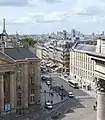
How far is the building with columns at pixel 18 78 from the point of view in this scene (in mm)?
67750

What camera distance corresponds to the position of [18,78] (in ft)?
238

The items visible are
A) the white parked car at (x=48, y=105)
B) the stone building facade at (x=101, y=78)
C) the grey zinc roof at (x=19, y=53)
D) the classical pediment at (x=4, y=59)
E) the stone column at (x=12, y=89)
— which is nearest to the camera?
the stone building facade at (x=101, y=78)

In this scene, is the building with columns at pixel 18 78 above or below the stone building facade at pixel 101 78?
below

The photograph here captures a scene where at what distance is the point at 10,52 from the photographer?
74500 mm

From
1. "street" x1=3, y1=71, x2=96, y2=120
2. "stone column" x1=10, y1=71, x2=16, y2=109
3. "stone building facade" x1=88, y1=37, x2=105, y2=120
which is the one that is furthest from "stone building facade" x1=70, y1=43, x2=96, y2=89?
"stone building facade" x1=88, y1=37, x2=105, y2=120

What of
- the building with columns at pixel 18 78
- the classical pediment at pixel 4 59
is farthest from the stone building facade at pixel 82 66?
the classical pediment at pixel 4 59

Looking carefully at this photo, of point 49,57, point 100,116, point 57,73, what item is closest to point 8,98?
point 100,116

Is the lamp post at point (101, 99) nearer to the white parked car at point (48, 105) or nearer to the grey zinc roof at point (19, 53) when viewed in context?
the white parked car at point (48, 105)

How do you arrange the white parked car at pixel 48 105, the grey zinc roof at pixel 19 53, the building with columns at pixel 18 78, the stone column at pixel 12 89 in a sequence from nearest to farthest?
the building with columns at pixel 18 78
the stone column at pixel 12 89
the white parked car at pixel 48 105
the grey zinc roof at pixel 19 53

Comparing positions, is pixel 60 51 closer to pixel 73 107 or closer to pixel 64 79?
pixel 64 79

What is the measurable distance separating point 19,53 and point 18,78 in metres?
6.14

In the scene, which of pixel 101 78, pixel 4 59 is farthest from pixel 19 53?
pixel 101 78

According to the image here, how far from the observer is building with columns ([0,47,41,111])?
67750mm

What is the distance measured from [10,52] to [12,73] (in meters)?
6.81
